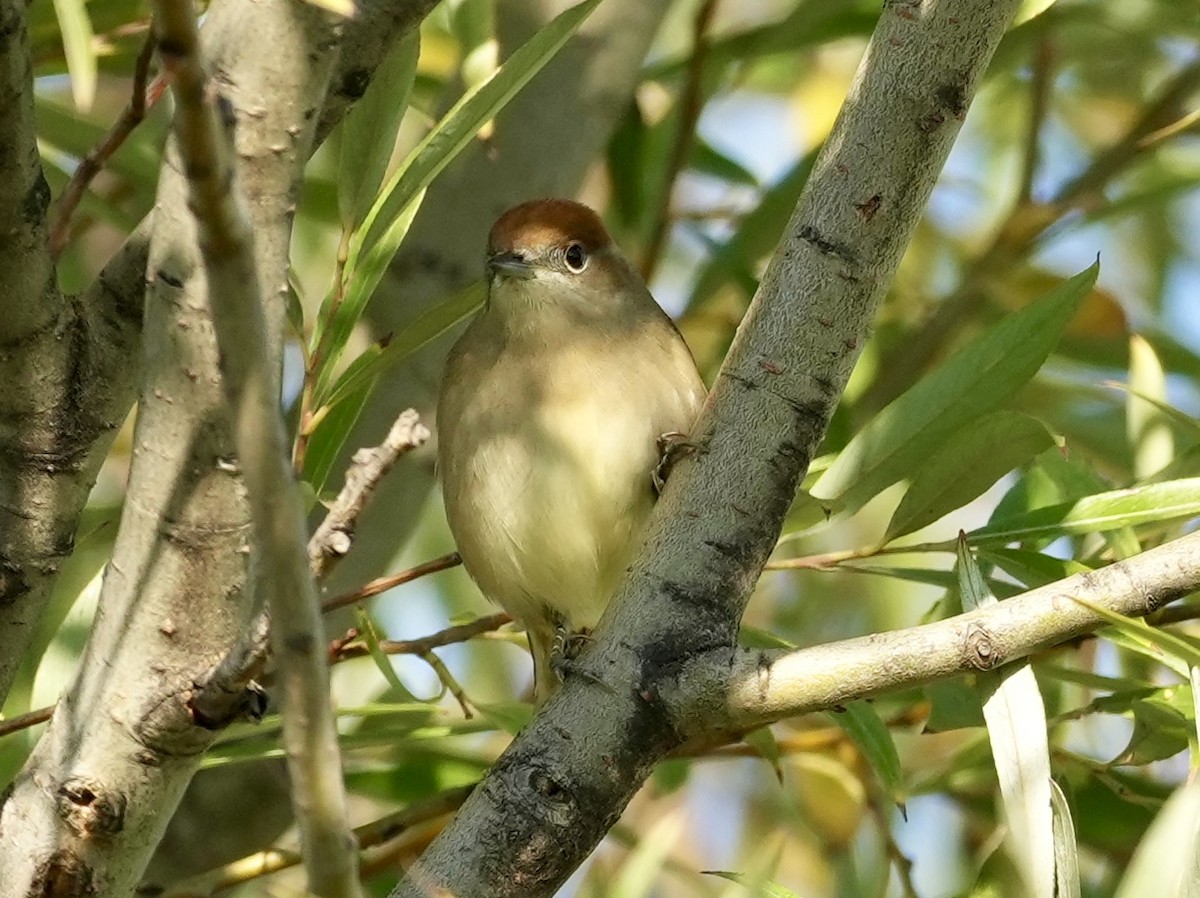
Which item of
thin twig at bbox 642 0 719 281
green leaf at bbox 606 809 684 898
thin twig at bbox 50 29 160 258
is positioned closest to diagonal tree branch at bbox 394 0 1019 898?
green leaf at bbox 606 809 684 898

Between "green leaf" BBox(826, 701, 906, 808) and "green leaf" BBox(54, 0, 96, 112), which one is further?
"green leaf" BBox(826, 701, 906, 808)

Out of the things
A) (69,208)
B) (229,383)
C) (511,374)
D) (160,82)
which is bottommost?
(229,383)

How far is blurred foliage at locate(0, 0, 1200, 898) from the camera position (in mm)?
2332

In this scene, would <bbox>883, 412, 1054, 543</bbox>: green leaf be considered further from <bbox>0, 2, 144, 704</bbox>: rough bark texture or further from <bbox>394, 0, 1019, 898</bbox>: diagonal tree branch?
<bbox>0, 2, 144, 704</bbox>: rough bark texture

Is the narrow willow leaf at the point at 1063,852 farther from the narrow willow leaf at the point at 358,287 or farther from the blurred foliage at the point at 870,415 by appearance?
the narrow willow leaf at the point at 358,287

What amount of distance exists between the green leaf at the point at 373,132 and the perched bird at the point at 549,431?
2.78 feet

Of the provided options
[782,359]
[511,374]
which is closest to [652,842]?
[782,359]

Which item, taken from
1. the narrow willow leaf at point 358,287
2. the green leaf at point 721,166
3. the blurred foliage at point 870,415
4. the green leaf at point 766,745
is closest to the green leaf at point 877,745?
the blurred foliage at point 870,415

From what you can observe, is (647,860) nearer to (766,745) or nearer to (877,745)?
(877,745)

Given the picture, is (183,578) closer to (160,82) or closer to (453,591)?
(160,82)

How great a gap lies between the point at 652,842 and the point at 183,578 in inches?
26.7

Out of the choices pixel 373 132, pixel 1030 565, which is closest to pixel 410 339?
pixel 373 132

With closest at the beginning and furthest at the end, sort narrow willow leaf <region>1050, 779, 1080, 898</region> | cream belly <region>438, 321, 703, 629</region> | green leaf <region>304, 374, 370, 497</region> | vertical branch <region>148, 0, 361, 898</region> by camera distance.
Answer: vertical branch <region>148, 0, 361, 898</region> < narrow willow leaf <region>1050, 779, 1080, 898</region> < green leaf <region>304, 374, 370, 497</region> < cream belly <region>438, 321, 703, 629</region>

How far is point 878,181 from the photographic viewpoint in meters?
2.06
